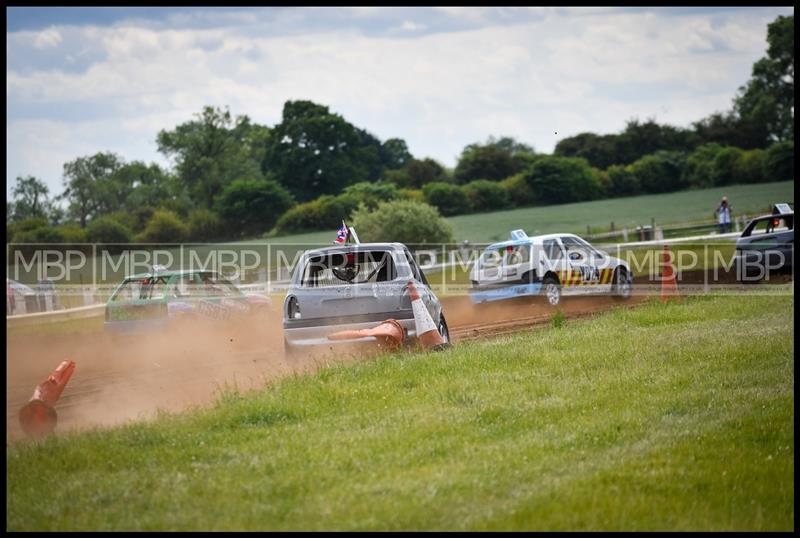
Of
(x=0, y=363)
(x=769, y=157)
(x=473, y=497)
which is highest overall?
(x=769, y=157)

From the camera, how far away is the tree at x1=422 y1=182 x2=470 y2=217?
6850 centimetres

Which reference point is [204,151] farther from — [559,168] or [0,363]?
[0,363]

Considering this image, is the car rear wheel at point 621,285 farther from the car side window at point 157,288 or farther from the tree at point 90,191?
the tree at point 90,191

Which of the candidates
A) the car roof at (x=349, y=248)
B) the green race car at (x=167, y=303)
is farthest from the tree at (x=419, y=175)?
the car roof at (x=349, y=248)

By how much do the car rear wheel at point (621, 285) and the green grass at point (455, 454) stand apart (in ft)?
34.1

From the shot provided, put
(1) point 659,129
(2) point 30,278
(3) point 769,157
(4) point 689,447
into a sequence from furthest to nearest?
(1) point 659,129 → (3) point 769,157 → (2) point 30,278 → (4) point 689,447

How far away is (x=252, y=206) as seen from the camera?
6438 cm

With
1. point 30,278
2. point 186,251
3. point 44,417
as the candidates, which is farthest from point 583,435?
point 186,251

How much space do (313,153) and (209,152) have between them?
29.2 feet

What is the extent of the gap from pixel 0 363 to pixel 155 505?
303cm

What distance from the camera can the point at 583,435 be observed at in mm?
8055

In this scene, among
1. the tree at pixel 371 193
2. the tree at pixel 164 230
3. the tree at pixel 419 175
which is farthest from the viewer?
the tree at pixel 419 175

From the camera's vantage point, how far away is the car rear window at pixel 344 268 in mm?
13019

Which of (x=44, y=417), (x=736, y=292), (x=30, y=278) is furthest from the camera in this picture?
(x=30, y=278)
